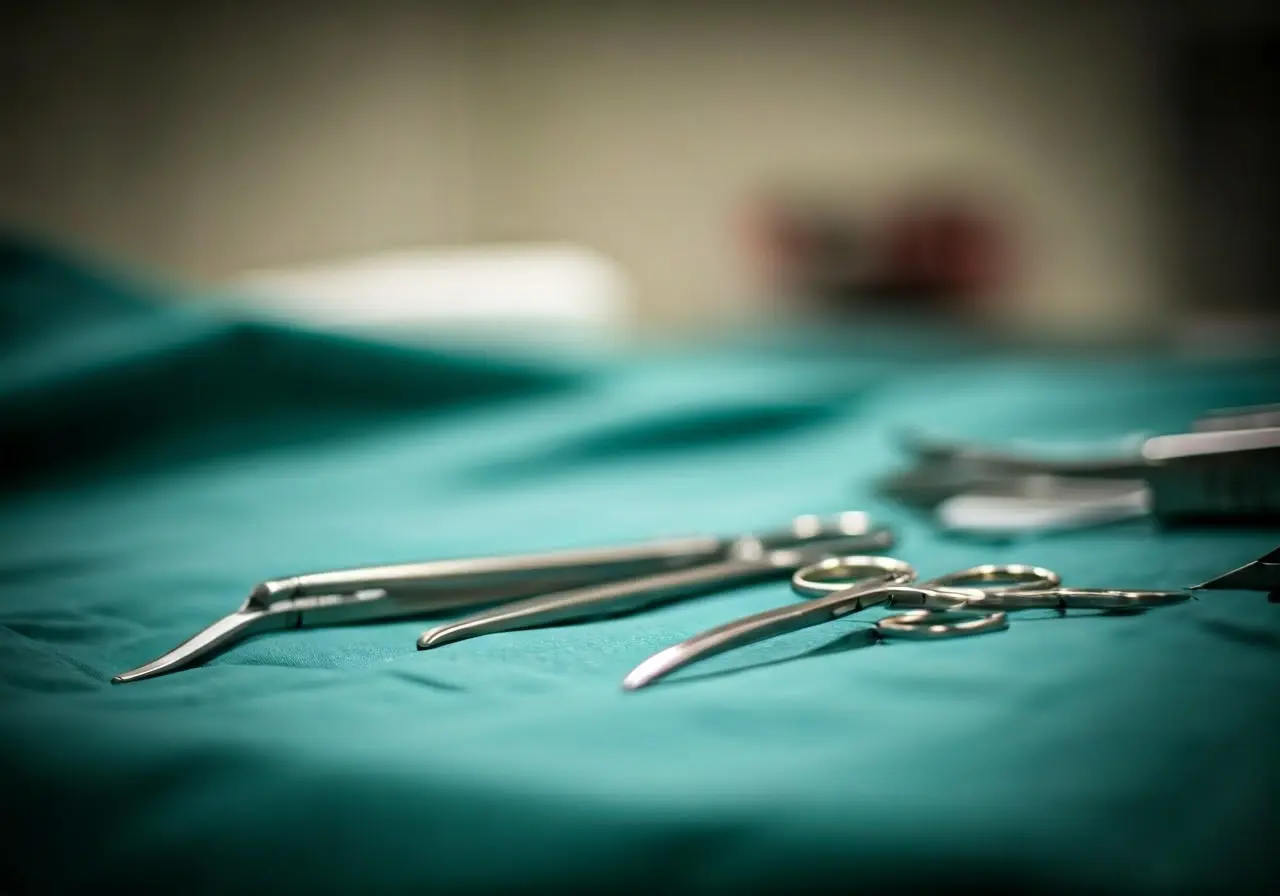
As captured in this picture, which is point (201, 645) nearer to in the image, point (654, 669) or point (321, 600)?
point (321, 600)

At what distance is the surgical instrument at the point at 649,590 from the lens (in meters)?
0.42

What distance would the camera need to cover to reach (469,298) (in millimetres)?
1569

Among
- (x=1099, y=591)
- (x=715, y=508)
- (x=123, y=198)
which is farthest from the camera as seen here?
(x=123, y=198)

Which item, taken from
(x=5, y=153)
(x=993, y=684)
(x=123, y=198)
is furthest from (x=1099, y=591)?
(x=123, y=198)

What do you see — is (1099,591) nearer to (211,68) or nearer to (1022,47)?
(211,68)

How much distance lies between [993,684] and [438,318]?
118 centimetres

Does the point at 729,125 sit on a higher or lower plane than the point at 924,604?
higher

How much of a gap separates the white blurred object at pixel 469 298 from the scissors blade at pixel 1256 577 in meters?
0.93

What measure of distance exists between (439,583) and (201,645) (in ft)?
0.30

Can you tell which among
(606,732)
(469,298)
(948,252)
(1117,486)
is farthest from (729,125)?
(606,732)

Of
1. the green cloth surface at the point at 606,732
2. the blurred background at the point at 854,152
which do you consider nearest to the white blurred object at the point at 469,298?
the green cloth surface at the point at 606,732

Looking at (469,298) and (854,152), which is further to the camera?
(854,152)

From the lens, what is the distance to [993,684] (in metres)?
0.35

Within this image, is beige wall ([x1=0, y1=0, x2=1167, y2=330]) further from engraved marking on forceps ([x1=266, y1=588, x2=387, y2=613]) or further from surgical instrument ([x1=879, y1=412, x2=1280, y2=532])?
engraved marking on forceps ([x1=266, y1=588, x2=387, y2=613])
